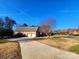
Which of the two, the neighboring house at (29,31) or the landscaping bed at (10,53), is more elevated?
the neighboring house at (29,31)

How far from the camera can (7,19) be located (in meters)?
87.3

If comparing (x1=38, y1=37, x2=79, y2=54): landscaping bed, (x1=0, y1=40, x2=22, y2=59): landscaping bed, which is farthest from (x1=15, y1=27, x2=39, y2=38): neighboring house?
(x1=0, y1=40, x2=22, y2=59): landscaping bed

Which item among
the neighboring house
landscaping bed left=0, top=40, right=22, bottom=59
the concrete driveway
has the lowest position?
the concrete driveway

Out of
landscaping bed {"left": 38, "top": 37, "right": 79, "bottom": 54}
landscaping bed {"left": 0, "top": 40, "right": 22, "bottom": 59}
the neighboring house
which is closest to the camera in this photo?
landscaping bed {"left": 0, "top": 40, "right": 22, "bottom": 59}

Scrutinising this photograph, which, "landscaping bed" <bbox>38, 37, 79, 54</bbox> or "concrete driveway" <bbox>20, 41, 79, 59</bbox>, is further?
"landscaping bed" <bbox>38, 37, 79, 54</bbox>

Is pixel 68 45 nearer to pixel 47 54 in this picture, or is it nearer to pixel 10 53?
pixel 47 54

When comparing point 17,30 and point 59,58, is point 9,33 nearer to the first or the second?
point 17,30

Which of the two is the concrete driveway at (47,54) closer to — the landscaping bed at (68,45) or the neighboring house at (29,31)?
the landscaping bed at (68,45)

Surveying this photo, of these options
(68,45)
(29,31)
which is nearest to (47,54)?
(68,45)

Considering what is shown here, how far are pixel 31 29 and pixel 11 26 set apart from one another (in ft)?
43.9

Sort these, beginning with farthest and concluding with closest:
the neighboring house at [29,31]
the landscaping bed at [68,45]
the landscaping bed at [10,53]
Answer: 1. the neighboring house at [29,31]
2. the landscaping bed at [68,45]
3. the landscaping bed at [10,53]

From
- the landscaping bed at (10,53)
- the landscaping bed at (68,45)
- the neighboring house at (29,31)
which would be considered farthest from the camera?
the neighboring house at (29,31)

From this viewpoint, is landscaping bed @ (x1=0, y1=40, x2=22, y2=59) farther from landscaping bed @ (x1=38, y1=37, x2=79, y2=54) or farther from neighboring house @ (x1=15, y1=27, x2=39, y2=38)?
neighboring house @ (x1=15, y1=27, x2=39, y2=38)

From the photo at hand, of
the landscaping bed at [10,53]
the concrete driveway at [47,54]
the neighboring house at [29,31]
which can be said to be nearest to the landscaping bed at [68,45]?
the concrete driveway at [47,54]
